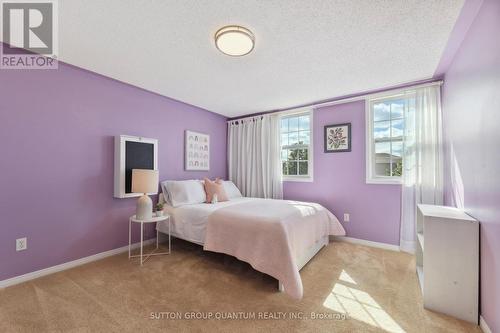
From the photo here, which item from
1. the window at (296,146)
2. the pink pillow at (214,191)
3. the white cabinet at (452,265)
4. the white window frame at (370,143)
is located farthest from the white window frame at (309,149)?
the white cabinet at (452,265)

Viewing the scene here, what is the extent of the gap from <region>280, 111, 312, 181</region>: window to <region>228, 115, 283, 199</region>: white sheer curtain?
184 mm

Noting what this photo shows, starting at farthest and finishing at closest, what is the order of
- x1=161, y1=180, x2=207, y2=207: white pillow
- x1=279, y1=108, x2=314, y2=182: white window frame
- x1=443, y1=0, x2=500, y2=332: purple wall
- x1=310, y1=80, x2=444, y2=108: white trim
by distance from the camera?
x1=279, y1=108, x2=314, y2=182: white window frame < x1=161, y1=180, x2=207, y2=207: white pillow < x1=310, y1=80, x2=444, y2=108: white trim < x1=443, y1=0, x2=500, y2=332: purple wall

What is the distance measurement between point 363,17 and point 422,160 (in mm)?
2019

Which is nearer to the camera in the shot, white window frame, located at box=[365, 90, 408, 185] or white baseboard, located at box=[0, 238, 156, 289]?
white baseboard, located at box=[0, 238, 156, 289]

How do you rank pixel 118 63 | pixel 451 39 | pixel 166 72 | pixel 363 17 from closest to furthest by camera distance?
1. pixel 363 17
2. pixel 451 39
3. pixel 118 63
4. pixel 166 72

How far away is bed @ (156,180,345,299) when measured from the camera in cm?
188

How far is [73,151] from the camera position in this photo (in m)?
2.38

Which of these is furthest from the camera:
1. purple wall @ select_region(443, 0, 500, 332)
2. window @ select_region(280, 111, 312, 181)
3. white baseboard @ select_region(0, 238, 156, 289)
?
window @ select_region(280, 111, 312, 181)

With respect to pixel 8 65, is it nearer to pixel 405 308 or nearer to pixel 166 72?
pixel 166 72

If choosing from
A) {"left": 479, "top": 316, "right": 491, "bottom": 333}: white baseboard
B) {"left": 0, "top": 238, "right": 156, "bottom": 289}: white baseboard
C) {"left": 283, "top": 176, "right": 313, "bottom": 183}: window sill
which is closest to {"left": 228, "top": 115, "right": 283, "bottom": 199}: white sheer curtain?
{"left": 283, "top": 176, "right": 313, "bottom": 183}: window sill

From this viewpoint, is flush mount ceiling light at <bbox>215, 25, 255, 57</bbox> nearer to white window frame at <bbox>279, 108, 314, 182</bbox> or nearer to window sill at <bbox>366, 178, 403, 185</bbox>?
white window frame at <bbox>279, 108, 314, 182</bbox>

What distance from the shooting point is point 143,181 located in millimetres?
2492

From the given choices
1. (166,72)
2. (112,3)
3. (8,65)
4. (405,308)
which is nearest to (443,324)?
(405,308)

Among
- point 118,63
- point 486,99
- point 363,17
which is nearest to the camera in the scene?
point 486,99
